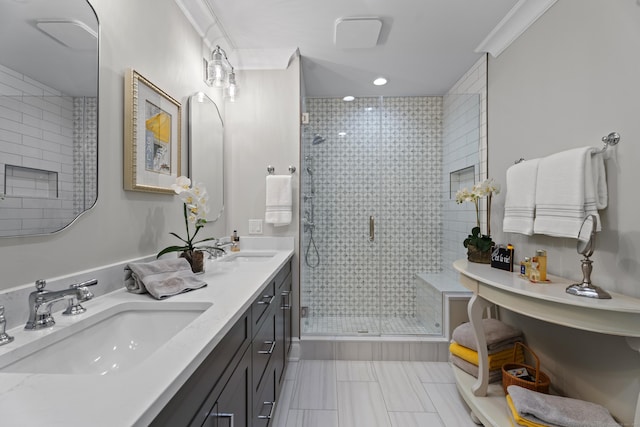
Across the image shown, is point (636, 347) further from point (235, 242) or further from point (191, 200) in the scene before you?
point (235, 242)

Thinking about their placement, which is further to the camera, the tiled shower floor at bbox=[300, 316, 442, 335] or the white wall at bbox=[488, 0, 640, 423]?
the tiled shower floor at bbox=[300, 316, 442, 335]

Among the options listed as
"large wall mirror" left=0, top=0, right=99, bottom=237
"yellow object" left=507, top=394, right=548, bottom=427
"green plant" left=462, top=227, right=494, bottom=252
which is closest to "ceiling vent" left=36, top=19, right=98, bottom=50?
"large wall mirror" left=0, top=0, right=99, bottom=237

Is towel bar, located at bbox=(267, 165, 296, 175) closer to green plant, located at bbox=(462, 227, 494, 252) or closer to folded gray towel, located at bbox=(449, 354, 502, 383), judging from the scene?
green plant, located at bbox=(462, 227, 494, 252)

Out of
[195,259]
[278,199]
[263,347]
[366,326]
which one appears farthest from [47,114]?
[366,326]

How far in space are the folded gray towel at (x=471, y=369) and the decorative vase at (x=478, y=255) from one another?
697 millimetres

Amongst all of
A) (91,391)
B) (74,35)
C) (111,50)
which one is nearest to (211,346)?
(91,391)

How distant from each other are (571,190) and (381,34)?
5.42 feet

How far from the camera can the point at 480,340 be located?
1.76 m

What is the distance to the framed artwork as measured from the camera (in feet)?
4.43

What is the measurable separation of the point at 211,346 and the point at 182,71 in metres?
1.76

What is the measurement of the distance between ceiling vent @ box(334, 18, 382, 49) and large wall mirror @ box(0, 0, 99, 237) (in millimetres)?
1524

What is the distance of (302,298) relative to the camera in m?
2.67

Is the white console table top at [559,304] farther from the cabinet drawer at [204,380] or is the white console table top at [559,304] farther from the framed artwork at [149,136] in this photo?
the framed artwork at [149,136]

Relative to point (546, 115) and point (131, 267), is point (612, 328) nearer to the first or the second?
point (546, 115)
